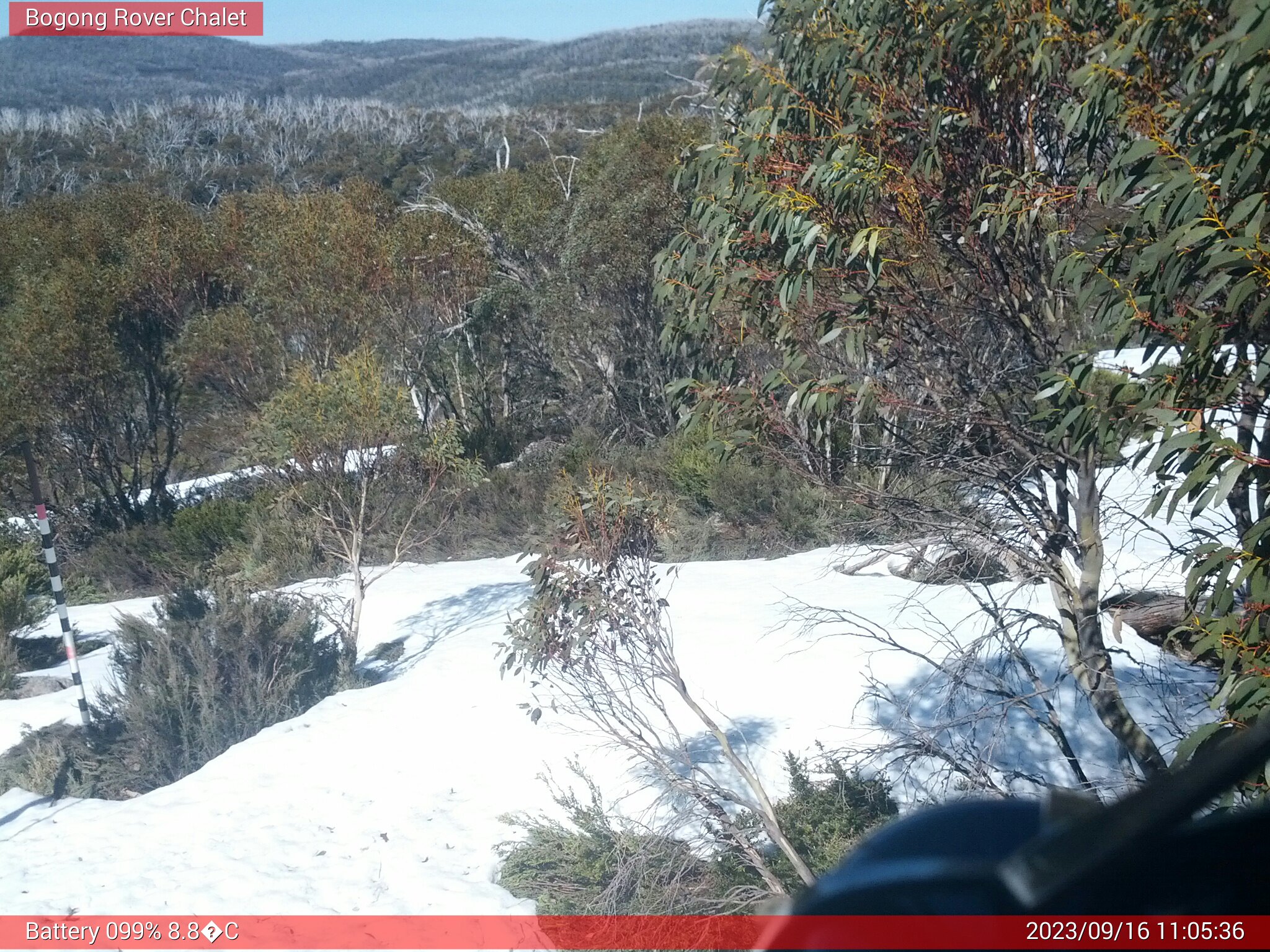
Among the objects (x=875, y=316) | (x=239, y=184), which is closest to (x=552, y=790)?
(x=875, y=316)

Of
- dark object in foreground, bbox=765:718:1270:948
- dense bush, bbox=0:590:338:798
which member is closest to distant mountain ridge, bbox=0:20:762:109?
dense bush, bbox=0:590:338:798

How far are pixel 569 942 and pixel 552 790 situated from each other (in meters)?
1.33

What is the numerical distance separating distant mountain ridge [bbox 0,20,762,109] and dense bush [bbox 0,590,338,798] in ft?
109

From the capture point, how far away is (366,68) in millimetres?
66938

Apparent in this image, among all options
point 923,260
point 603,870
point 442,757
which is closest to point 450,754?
point 442,757

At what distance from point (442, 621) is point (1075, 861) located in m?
8.96

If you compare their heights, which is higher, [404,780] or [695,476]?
[695,476]

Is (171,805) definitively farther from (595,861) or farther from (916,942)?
(916,942)

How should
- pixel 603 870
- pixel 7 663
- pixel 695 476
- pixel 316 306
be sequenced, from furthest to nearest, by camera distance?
1. pixel 316 306
2. pixel 695 476
3. pixel 7 663
4. pixel 603 870

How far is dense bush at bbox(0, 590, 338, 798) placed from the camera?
6.14 m

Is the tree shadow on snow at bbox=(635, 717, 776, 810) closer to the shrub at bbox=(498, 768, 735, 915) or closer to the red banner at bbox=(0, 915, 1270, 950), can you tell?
the shrub at bbox=(498, 768, 735, 915)

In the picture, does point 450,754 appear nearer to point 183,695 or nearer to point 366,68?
point 183,695

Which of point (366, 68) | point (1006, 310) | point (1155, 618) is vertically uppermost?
point (366, 68)

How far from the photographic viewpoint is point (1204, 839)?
990 millimetres
